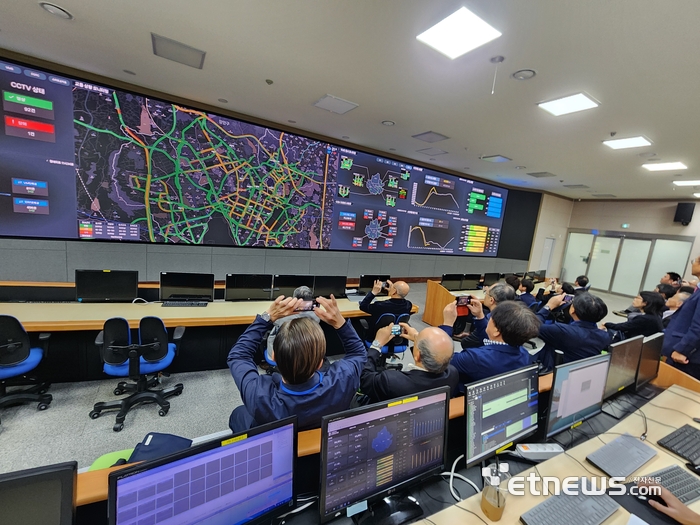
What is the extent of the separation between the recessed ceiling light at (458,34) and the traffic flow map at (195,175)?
3497 millimetres

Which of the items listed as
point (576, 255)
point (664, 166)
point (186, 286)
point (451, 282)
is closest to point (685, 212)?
point (576, 255)

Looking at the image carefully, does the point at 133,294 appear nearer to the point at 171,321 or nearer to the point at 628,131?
the point at 171,321

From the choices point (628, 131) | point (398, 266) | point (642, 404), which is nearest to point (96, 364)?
point (642, 404)

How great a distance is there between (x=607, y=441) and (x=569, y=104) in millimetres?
3484

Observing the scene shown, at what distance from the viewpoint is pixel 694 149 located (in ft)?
14.5

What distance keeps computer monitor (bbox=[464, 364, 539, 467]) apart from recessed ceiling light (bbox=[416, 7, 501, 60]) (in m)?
2.46

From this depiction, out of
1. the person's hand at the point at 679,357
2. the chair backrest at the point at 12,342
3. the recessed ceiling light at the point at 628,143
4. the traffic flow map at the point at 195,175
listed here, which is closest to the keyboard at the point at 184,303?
the chair backrest at the point at 12,342

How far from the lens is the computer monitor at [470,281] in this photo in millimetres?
5660

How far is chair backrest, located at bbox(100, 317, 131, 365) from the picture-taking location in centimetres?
237

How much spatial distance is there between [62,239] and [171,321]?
2.81m

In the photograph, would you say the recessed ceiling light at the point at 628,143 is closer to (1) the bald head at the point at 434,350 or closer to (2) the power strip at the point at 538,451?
(2) the power strip at the point at 538,451

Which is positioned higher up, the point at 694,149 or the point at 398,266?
the point at 694,149

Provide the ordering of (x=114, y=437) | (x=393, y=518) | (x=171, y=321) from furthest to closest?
(x=171, y=321)
(x=114, y=437)
(x=393, y=518)

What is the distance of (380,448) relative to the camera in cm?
107
